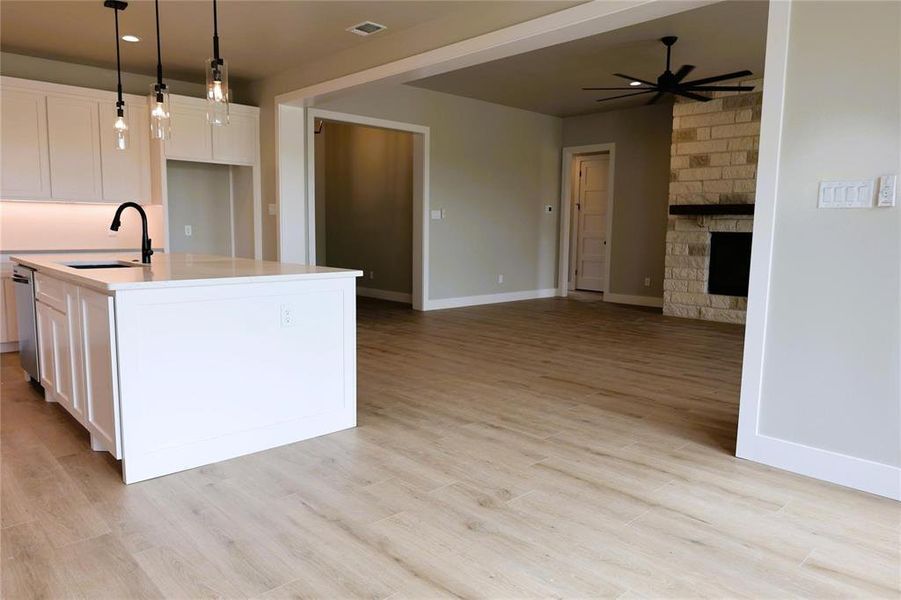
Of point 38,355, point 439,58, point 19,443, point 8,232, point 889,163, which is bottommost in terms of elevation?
point 19,443

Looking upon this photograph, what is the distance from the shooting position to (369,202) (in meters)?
8.91

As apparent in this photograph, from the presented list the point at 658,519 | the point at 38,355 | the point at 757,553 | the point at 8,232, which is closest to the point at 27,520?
the point at 38,355

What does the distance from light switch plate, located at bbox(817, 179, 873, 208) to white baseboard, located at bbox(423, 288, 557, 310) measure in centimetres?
556

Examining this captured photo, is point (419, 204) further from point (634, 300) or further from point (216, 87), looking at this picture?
point (216, 87)

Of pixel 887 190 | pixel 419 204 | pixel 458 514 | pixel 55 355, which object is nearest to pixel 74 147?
pixel 55 355

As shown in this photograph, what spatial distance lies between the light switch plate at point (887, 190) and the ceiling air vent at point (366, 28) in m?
3.63

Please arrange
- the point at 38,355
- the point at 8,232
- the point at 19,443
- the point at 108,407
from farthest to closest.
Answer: the point at 8,232, the point at 38,355, the point at 19,443, the point at 108,407

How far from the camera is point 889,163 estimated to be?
8.05 ft

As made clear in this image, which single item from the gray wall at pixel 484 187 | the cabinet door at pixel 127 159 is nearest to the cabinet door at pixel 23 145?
the cabinet door at pixel 127 159

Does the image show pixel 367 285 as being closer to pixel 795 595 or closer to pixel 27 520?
pixel 27 520

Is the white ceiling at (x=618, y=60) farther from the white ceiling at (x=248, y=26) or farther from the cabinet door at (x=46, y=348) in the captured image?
the cabinet door at (x=46, y=348)

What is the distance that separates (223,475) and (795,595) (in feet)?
7.41

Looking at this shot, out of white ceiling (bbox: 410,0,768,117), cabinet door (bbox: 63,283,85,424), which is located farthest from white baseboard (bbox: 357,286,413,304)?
cabinet door (bbox: 63,283,85,424)

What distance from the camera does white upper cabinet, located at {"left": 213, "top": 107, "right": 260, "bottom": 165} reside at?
6117 mm
